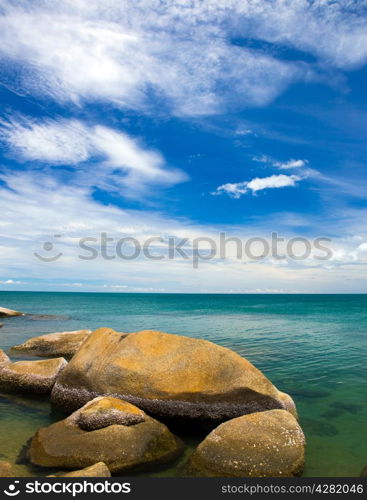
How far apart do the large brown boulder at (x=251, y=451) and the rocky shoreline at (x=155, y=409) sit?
20mm

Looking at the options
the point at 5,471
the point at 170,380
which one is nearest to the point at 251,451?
the point at 170,380

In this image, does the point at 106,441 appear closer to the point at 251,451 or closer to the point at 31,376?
the point at 251,451

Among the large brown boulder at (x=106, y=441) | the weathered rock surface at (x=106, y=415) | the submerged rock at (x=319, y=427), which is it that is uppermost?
the weathered rock surface at (x=106, y=415)

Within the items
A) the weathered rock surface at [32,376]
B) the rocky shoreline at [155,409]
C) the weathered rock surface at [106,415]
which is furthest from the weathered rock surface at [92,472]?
the weathered rock surface at [32,376]

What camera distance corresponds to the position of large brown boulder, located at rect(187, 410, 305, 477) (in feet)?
24.5

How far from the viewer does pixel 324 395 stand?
46.5ft

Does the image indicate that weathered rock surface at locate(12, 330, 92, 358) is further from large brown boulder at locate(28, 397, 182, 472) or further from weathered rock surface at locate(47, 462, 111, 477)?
weathered rock surface at locate(47, 462, 111, 477)

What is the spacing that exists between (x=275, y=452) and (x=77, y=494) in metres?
4.18

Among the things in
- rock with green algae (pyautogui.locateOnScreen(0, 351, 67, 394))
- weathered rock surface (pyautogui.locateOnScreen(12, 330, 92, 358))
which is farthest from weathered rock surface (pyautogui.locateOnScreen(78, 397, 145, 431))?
weathered rock surface (pyautogui.locateOnScreen(12, 330, 92, 358))

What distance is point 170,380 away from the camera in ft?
34.6

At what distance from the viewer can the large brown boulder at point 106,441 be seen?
8102 millimetres

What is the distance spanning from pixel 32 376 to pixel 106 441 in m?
6.40

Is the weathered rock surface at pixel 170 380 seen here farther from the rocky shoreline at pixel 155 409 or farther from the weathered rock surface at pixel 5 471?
the weathered rock surface at pixel 5 471

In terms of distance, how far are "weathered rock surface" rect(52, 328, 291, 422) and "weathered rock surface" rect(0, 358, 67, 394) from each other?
1.30m
